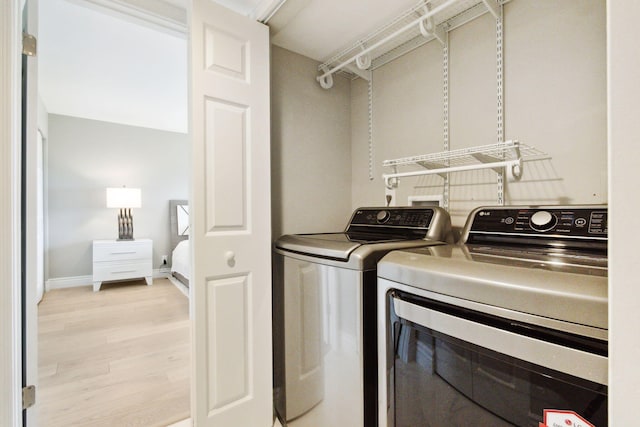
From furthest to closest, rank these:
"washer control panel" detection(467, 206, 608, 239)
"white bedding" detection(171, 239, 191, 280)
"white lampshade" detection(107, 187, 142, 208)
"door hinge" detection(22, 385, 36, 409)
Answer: "white lampshade" detection(107, 187, 142, 208), "white bedding" detection(171, 239, 191, 280), "door hinge" detection(22, 385, 36, 409), "washer control panel" detection(467, 206, 608, 239)

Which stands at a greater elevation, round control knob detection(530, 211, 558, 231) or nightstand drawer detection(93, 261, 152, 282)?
round control knob detection(530, 211, 558, 231)

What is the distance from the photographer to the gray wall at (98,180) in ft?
13.8

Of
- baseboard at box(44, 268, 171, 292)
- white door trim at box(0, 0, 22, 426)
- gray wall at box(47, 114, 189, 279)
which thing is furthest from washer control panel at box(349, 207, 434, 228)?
baseboard at box(44, 268, 171, 292)

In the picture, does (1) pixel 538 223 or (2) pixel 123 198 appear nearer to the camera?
Result: (1) pixel 538 223

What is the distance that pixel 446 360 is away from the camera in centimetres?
78

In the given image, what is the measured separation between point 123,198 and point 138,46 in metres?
2.71

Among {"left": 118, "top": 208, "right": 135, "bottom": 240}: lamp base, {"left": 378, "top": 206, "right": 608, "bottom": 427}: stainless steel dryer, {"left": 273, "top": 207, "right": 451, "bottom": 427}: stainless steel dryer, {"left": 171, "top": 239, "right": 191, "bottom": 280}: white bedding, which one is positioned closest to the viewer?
{"left": 378, "top": 206, "right": 608, "bottom": 427}: stainless steel dryer

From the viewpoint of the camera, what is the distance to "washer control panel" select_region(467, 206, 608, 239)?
909 millimetres

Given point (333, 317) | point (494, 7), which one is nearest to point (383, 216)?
point (333, 317)

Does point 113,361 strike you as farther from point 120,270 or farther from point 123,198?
point 123,198

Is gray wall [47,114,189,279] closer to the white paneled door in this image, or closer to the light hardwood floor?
the light hardwood floor

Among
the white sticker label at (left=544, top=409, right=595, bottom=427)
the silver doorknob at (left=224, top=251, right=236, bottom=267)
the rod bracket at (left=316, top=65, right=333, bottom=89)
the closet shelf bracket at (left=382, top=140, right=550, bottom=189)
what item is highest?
the rod bracket at (left=316, top=65, right=333, bottom=89)

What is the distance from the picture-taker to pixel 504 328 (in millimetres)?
653

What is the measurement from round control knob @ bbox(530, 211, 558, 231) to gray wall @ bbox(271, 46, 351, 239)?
111 cm
